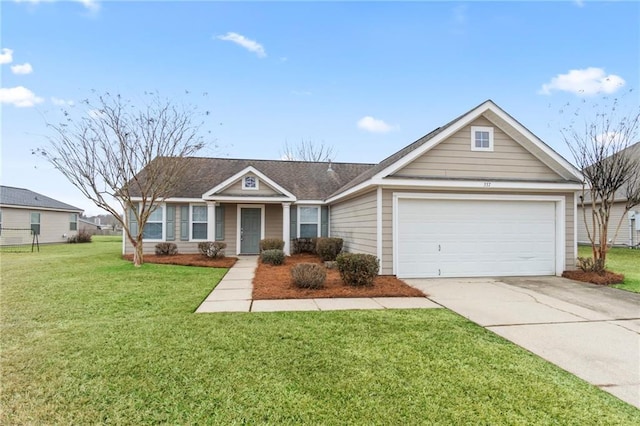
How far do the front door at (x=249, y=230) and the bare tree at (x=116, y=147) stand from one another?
426 centimetres

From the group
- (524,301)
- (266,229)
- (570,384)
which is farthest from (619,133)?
(266,229)

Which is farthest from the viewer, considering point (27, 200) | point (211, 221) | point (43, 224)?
point (43, 224)

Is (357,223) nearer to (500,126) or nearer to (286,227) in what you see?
(286,227)

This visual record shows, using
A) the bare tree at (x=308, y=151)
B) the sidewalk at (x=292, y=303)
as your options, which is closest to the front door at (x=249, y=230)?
the sidewalk at (x=292, y=303)

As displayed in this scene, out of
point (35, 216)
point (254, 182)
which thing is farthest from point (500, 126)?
point (35, 216)

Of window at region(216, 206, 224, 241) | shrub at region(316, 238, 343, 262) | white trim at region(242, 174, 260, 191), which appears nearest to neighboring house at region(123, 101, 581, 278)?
shrub at region(316, 238, 343, 262)

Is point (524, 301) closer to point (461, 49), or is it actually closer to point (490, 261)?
point (490, 261)

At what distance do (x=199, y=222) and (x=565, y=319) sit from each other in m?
13.9

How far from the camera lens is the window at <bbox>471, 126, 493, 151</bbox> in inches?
387

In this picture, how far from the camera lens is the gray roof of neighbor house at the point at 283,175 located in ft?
52.8

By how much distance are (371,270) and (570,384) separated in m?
4.66

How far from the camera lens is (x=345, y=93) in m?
17.8

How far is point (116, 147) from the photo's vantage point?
37.9ft

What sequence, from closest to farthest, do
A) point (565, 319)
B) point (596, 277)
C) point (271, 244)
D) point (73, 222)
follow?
point (565, 319) < point (596, 277) < point (271, 244) < point (73, 222)
